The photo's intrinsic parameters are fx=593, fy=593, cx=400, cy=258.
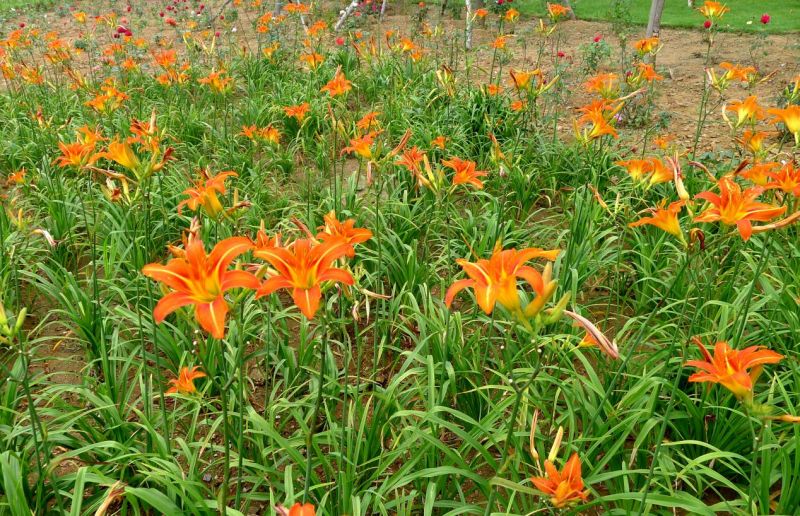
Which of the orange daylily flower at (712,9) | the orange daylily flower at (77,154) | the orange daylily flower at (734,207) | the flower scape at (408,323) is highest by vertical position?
the orange daylily flower at (712,9)

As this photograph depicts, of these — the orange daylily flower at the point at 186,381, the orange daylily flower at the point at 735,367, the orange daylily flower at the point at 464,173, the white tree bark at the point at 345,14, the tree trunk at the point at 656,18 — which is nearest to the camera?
the orange daylily flower at the point at 735,367

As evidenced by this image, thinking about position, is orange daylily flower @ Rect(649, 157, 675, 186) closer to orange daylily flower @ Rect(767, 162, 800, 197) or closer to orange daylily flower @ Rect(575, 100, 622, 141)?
orange daylily flower @ Rect(575, 100, 622, 141)

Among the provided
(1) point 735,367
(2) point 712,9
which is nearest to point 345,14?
(2) point 712,9

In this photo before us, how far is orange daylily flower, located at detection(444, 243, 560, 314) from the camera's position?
123cm

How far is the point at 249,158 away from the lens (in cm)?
466

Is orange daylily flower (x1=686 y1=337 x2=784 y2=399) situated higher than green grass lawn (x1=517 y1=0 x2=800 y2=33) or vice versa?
green grass lawn (x1=517 y1=0 x2=800 y2=33)

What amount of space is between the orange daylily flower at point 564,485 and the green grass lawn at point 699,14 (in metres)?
8.85

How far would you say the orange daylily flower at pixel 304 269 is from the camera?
121 cm

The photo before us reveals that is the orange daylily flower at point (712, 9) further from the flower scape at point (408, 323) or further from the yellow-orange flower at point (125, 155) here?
the yellow-orange flower at point (125, 155)

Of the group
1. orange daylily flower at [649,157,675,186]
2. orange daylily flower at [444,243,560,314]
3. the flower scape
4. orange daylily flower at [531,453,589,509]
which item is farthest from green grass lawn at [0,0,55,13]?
orange daylily flower at [531,453,589,509]

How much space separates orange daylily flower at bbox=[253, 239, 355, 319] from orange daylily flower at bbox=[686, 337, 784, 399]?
0.83m

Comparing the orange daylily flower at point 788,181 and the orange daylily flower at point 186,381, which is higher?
the orange daylily flower at point 788,181

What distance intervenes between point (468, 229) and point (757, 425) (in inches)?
72.8

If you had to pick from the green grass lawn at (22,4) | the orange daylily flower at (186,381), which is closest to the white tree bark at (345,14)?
the orange daylily flower at (186,381)
